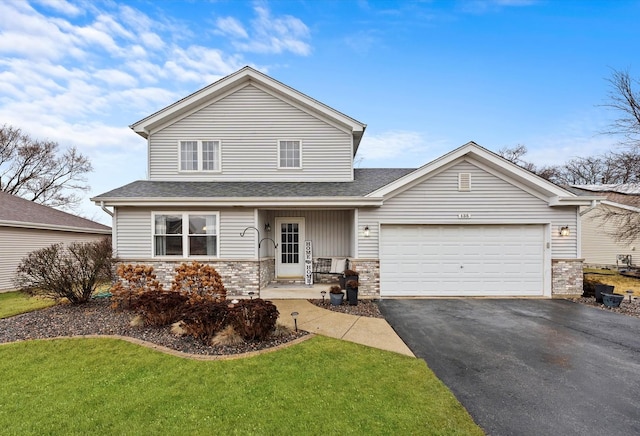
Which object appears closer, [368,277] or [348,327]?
[348,327]

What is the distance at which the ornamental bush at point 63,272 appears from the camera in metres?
7.78

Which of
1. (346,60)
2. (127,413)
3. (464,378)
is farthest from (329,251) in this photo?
(346,60)

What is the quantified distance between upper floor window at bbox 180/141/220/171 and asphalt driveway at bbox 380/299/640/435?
8.32 metres

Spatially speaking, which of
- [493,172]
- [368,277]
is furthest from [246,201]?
[493,172]

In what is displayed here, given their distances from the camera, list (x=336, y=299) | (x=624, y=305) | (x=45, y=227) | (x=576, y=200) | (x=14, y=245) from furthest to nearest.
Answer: (x=45, y=227)
(x=14, y=245)
(x=576, y=200)
(x=624, y=305)
(x=336, y=299)

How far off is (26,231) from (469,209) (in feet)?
60.4

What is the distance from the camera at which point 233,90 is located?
11.3m

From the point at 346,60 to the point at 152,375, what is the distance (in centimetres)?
1588

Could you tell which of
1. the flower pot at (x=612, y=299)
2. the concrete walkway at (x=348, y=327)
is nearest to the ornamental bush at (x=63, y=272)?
the concrete walkway at (x=348, y=327)

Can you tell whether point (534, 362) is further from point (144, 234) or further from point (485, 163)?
point (144, 234)

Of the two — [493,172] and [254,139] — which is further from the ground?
[254,139]

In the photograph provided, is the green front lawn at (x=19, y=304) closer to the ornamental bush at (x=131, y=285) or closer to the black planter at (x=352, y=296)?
the ornamental bush at (x=131, y=285)

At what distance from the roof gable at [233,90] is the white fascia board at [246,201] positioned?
3536mm

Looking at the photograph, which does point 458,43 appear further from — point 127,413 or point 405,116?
point 127,413
